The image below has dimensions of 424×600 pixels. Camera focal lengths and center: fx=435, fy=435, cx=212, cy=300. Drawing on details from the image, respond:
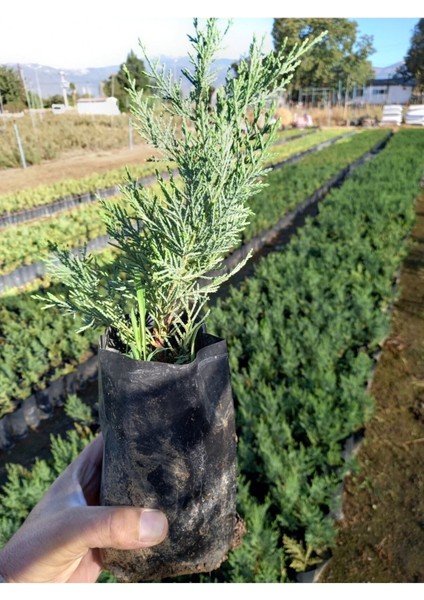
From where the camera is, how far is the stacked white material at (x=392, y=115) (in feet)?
144

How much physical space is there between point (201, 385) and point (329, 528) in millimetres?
2024

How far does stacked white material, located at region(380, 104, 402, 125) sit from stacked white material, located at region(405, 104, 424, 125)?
0.83 meters

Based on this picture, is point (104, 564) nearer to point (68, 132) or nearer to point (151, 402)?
point (151, 402)

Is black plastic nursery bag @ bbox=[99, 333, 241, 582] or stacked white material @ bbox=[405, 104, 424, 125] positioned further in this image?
stacked white material @ bbox=[405, 104, 424, 125]

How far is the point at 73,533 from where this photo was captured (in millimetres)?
1317

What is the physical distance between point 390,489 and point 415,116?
46290 mm

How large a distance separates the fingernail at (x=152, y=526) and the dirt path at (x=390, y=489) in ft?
6.75

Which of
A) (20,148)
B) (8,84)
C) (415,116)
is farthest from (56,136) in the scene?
(415,116)

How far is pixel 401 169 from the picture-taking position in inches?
486

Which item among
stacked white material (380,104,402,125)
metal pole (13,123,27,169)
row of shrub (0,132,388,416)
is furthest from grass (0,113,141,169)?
stacked white material (380,104,402,125)

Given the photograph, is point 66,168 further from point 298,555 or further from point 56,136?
point 298,555

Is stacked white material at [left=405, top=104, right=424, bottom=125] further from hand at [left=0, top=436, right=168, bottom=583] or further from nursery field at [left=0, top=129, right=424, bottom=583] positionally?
hand at [left=0, top=436, right=168, bottom=583]

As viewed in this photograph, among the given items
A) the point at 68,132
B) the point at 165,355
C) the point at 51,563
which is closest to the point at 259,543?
the point at 51,563

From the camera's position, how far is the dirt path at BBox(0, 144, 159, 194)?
9242 mm
